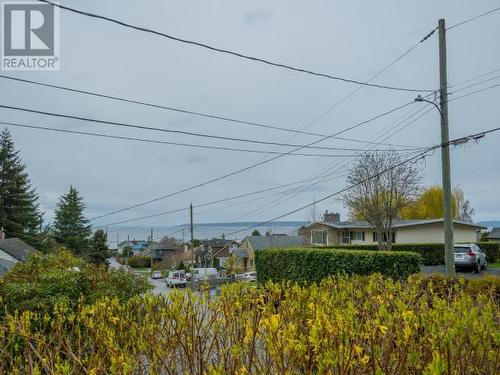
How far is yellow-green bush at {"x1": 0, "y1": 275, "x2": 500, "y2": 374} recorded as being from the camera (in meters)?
2.67

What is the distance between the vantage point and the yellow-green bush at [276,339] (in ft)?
8.75

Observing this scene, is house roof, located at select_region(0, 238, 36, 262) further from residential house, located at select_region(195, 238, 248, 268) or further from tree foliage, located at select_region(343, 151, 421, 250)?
residential house, located at select_region(195, 238, 248, 268)

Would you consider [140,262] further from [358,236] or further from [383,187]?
[383,187]

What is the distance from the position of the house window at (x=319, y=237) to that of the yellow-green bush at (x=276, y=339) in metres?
43.4

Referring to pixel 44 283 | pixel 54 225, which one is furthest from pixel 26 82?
pixel 54 225

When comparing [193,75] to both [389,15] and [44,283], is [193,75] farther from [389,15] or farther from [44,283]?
[44,283]

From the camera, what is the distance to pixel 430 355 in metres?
2.96

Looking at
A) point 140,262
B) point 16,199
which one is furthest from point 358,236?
point 140,262

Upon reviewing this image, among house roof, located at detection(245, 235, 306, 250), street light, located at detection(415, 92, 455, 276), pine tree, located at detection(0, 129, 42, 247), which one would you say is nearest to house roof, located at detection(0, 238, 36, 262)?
pine tree, located at detection(0, 129, 42, 247)

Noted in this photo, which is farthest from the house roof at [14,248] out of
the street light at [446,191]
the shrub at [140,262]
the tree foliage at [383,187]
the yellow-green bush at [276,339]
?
the shrub at [140,262]

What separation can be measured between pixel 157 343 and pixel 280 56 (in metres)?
10.7

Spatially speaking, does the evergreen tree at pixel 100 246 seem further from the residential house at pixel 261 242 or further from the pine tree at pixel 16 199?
the residential house at pixel 261 242

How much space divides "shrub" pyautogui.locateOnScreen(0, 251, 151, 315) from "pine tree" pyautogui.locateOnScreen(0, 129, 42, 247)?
41339 mm

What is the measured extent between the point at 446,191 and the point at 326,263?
528 cm
